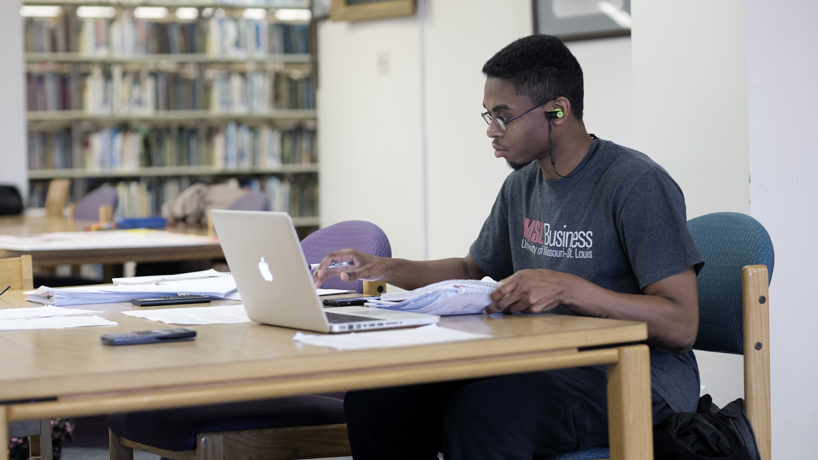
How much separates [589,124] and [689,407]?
7.06ft

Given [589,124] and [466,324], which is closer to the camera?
[466,324]


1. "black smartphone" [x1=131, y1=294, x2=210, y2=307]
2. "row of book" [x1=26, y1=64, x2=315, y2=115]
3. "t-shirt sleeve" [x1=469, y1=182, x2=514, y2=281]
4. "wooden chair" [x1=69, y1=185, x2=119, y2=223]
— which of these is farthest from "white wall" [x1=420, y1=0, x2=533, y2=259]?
"black smartphone" [x1=131, y1=294, x2=210, y2=307]

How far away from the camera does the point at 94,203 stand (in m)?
4.75

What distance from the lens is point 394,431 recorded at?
60.7 inches

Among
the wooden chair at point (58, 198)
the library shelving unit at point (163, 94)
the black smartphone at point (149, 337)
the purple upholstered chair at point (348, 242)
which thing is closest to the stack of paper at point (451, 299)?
the black smartphone at point (149, 337)

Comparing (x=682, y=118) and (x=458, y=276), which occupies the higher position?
(x=682, y=118)

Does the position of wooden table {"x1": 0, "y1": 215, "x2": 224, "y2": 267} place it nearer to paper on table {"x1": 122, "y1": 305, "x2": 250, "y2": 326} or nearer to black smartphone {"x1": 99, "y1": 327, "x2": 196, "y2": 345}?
paper on table {"x1": 122, "y1": 305, "x2": 250, "y2": 326}

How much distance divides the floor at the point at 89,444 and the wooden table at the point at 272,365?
5.40ft

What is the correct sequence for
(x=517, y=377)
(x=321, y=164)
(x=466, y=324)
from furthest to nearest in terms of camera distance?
1. (x=321, y=164)
2. (x=517, y=377)
3. (x=466, y=324)

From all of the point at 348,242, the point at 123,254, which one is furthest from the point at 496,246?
the point at 123,254

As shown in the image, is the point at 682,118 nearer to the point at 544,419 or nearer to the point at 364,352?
the point at 544,419

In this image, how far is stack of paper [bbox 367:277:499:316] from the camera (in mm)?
1216

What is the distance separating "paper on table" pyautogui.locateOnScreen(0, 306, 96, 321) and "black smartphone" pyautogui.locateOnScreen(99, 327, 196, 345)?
0.38 meters

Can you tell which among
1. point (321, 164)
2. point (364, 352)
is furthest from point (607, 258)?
point (321, 164)
